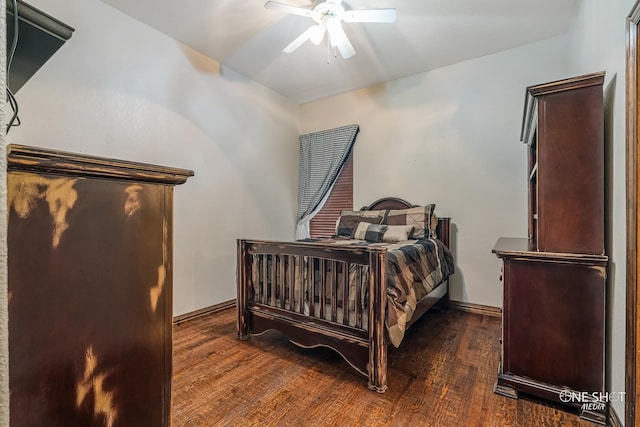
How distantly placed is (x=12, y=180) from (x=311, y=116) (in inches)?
156

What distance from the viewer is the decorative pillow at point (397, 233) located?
112 inches

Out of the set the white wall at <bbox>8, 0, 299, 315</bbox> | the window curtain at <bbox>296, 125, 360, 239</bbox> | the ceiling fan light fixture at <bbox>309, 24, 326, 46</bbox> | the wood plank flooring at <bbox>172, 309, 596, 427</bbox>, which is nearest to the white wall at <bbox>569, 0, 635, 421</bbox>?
the wood plank flooring at <bbox>172, 309, 596, 427</bbox>

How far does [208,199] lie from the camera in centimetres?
303

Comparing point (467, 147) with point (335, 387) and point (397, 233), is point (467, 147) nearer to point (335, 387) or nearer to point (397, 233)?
point (397, 233)

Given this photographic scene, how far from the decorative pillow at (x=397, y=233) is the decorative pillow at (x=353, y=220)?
10.9 inches

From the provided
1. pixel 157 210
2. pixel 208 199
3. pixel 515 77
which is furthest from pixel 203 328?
pixel 515 77

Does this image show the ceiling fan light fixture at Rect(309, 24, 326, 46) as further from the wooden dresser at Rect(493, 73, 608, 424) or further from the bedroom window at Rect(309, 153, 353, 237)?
the bedroom window at Rect(309, 153, 353, 237)

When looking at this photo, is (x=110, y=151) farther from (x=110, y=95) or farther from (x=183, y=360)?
(x=183, y=360)

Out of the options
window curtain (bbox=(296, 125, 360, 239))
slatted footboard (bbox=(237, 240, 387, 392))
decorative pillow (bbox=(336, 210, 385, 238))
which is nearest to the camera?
slatted footboard (bbox=(237, 240, 387, 392))

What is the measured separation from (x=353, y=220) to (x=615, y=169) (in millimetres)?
2209

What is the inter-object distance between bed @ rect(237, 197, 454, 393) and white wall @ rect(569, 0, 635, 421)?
94cm

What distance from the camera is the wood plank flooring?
4.75 ft

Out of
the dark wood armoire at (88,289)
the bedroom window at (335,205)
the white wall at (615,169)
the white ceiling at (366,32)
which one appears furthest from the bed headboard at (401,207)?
the dark wood armoire at (88,289)

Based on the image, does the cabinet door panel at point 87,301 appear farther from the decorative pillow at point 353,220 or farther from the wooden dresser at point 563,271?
the decorative pillow at point 353,220
